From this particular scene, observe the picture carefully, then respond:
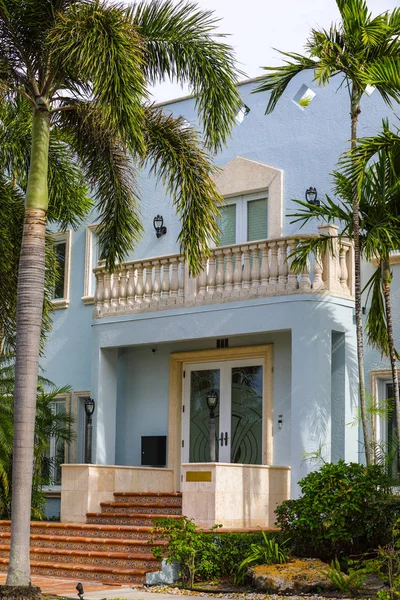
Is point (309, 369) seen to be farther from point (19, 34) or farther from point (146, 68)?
point (19, 34)

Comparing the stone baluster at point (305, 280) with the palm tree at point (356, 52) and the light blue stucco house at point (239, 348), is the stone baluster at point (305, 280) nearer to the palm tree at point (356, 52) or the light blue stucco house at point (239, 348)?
the light blue stucco house at point (239, 348)

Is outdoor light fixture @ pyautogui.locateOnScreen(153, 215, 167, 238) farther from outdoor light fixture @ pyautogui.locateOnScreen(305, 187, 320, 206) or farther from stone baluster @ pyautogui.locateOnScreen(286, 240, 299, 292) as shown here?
stone baluster @ pyautogui.locateOnScreen(286, 240, 299, 292)

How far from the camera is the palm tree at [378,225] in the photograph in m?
13.8

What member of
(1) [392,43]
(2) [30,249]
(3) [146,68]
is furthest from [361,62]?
(2) [30,249]

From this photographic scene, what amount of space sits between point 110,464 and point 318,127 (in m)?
7.36

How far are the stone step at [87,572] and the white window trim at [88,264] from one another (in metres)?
7.13

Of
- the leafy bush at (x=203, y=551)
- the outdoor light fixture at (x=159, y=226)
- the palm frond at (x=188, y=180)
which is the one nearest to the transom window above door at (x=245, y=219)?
the outdoor light fixture at (x=159, y=226)

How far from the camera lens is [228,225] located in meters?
19.2

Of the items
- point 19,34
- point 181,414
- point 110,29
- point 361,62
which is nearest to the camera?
point 110,29

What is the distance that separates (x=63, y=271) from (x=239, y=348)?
5984 millimetres

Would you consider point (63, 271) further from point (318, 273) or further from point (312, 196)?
point (318, 273)

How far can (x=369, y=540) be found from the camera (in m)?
13.3

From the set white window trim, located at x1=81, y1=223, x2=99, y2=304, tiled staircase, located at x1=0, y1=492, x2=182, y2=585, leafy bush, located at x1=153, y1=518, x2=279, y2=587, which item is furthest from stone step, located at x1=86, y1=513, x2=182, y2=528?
white window trim, located at x1=81, y1=223, x2=99, y2=304

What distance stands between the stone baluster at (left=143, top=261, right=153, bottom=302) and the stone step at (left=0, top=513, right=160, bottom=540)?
14.0 ft
